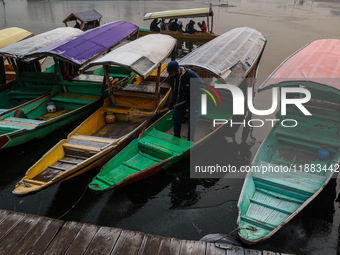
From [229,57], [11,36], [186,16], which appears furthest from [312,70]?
[186,16]

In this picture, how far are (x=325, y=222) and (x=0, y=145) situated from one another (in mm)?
7191

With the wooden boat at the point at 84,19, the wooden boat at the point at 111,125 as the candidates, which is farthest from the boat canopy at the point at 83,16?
the wooden boat at the point at 111,125

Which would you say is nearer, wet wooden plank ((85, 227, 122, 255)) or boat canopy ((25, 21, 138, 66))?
wet wooden plank ((85, 227, 122, 255))

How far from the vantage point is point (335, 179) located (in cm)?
648

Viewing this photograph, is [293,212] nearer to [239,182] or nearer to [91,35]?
[239,182]

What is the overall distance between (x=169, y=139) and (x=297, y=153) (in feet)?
9.88

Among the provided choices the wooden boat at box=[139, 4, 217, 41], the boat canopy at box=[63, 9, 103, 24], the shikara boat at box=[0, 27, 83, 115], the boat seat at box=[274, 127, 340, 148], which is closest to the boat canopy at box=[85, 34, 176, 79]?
the shikara boat at box=[0, 27, 83, 115]

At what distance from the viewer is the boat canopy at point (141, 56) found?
6.71 m

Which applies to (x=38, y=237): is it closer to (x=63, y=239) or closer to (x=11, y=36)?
(x=63, y=239)

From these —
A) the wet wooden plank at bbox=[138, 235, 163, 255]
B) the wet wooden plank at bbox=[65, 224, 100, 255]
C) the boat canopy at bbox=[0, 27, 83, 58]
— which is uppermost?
the boat canopy at bbox=[0, 27, 83, 58]

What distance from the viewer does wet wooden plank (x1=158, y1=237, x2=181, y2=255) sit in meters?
3.61

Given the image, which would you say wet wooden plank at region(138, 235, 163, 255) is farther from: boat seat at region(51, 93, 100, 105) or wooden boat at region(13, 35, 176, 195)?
boat seat at region(51, 93, 100, 105)

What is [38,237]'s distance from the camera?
3795mm

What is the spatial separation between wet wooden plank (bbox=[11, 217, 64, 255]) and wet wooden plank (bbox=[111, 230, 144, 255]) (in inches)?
35.9
